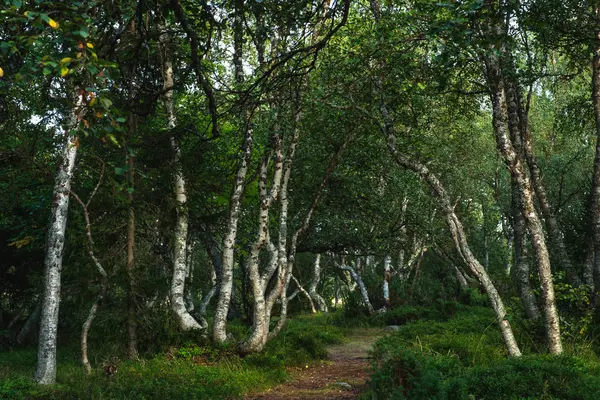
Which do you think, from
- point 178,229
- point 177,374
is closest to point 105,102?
point 177,374

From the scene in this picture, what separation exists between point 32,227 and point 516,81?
643 inches

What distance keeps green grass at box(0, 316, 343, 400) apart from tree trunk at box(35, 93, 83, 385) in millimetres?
482

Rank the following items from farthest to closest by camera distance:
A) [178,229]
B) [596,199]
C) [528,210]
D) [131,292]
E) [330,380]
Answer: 1. [178,229]
2. [596,199]
3. [131,292]
4. [330,380]
5. [528,210]

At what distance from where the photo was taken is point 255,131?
15703 mm

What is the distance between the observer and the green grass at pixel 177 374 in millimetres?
9578

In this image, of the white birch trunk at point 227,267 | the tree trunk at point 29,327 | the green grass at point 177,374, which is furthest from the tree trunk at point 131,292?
the tree trunk at point 29,327

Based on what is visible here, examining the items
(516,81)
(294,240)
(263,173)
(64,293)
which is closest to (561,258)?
(516,81)

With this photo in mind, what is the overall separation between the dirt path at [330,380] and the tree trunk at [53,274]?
4.42m

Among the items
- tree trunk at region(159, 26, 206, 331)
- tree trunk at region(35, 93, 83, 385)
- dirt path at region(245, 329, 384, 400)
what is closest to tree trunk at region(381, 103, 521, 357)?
dirt path at region(245, 329, 384, 400)

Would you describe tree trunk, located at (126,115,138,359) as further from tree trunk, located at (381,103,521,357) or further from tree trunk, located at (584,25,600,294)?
tree trunk, located at (584,25,600,294)

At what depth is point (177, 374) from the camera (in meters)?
10.9

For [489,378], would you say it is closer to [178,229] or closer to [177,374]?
[177,374]

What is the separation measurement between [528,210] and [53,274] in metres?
10.3

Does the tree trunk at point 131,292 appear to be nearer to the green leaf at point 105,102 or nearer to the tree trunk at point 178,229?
the tree trunk at point 178,229
